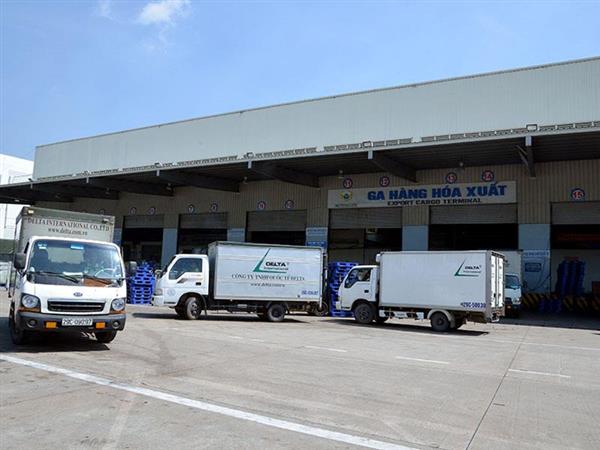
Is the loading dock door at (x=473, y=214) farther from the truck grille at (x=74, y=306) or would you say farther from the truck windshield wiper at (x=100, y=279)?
the truck grille at (x=74, y=306)

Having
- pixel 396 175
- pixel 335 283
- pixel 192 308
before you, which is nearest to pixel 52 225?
pixel 192 308

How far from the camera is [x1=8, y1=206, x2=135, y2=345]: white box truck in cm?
889

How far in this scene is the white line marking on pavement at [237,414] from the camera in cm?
491

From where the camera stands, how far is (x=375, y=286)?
17812mm

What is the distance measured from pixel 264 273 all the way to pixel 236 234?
1505cm

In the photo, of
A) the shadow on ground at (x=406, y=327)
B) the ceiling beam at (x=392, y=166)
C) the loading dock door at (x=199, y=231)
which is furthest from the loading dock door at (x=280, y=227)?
the shadow on ground at (x=406, y=327)

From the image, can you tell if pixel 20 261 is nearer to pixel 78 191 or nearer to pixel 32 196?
pixel 78 191

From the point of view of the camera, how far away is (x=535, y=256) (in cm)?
2369

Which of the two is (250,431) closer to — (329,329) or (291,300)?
(329,329)

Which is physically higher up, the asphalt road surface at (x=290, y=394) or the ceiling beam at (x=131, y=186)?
the ceiling beam at (x=131, y=186)

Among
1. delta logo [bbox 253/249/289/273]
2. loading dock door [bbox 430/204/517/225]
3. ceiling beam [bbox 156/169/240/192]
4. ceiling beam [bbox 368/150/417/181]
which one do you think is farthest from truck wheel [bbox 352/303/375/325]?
ceiling beam [bbox 156/169/240/192]

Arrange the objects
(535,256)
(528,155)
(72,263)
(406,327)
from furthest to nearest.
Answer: (535,256), (528,155), (406,327), (72,263)

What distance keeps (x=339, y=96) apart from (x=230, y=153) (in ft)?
27.6

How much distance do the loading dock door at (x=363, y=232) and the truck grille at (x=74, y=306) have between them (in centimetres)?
2035
